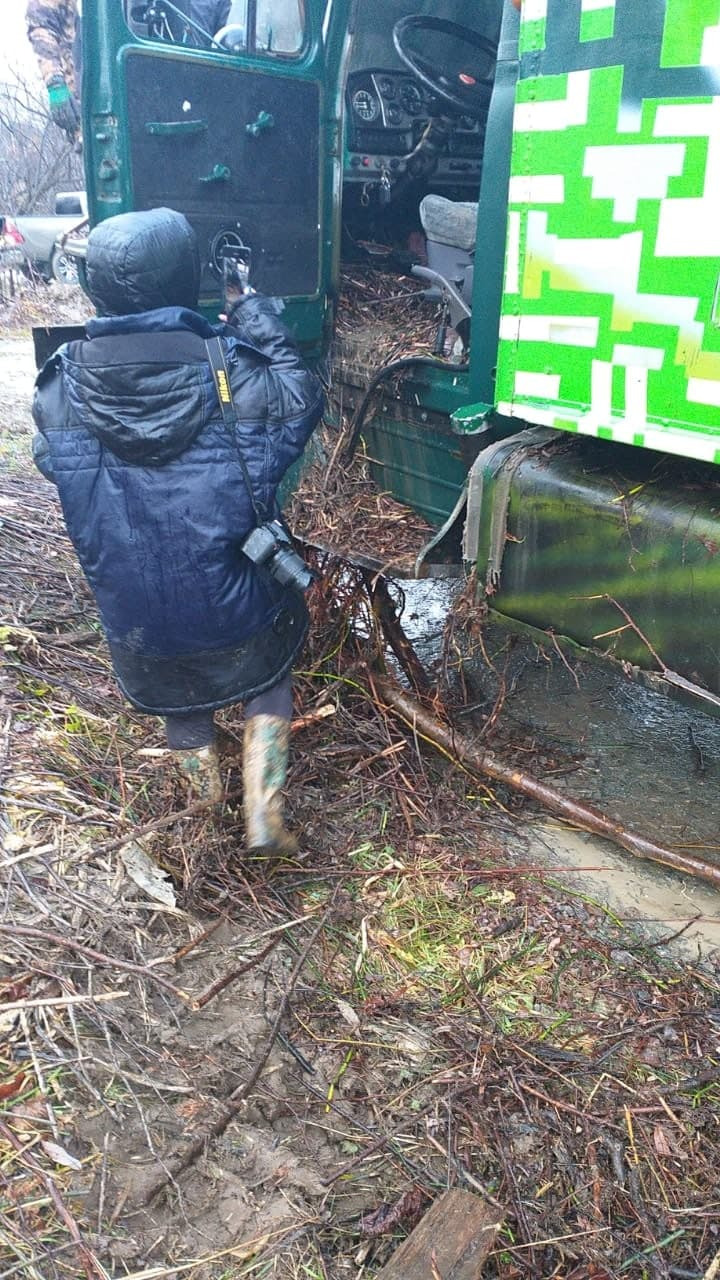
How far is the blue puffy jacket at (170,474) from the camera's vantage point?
2.60 metres

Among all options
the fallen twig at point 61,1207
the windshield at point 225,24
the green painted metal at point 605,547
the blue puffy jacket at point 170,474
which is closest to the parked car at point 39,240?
the windshield at point 225,24

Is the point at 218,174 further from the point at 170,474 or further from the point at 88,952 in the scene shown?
the point at 88,952

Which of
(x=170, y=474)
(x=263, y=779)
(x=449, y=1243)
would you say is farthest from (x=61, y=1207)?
(x=170, y=474)

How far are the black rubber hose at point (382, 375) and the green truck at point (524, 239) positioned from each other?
0.06 ft

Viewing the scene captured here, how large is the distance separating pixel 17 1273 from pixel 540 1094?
1.20 m

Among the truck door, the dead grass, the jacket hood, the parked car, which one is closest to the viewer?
the dead grass

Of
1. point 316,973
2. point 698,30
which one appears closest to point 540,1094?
point 316,973

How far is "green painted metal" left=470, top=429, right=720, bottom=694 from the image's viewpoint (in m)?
2.50

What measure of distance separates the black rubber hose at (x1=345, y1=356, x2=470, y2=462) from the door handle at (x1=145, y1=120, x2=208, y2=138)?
3.55 ft

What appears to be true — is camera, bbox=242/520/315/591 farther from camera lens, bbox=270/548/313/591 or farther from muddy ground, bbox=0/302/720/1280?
muddy ground, bbox=0/302/720/1280

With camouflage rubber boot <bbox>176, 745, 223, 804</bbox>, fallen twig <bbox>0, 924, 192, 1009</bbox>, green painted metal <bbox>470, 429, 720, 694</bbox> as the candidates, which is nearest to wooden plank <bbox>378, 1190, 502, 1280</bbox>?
fallen twig <bbox>0, 924, 192, 1009</bbox>

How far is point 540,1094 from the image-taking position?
2.37m

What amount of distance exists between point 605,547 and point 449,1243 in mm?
1686

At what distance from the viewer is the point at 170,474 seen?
2.68m
